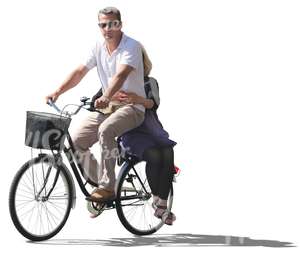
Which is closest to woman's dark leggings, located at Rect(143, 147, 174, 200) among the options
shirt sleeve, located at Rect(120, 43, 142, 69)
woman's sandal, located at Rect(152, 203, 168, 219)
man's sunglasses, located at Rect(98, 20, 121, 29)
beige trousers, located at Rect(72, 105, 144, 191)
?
woman's sandal, located at Rect(152, 203, 168, 219)

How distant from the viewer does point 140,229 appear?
44.6 ft

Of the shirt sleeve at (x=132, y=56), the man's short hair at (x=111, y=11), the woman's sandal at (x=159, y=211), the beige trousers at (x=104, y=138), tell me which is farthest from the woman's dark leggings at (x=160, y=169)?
the man's short hair at (x=111, y=11)

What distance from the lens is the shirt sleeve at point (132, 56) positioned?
12.8m

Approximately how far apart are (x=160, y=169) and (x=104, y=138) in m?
0.92

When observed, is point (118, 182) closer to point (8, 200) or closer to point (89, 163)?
point (89, 163)

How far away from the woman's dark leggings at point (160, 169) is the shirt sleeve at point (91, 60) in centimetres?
115

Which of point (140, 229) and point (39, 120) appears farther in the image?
point (140, 229)

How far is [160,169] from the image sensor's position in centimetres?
1335

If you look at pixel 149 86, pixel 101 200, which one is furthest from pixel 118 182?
pixel 149 86

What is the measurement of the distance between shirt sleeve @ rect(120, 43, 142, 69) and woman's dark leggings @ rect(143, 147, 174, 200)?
1057 mm

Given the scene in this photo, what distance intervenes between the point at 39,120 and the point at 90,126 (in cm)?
78

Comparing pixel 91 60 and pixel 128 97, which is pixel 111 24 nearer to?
pixel 91 60

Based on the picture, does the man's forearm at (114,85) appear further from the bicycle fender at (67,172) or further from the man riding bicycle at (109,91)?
the bicycle fender at (67,172)

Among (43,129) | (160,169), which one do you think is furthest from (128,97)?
(43,129)
